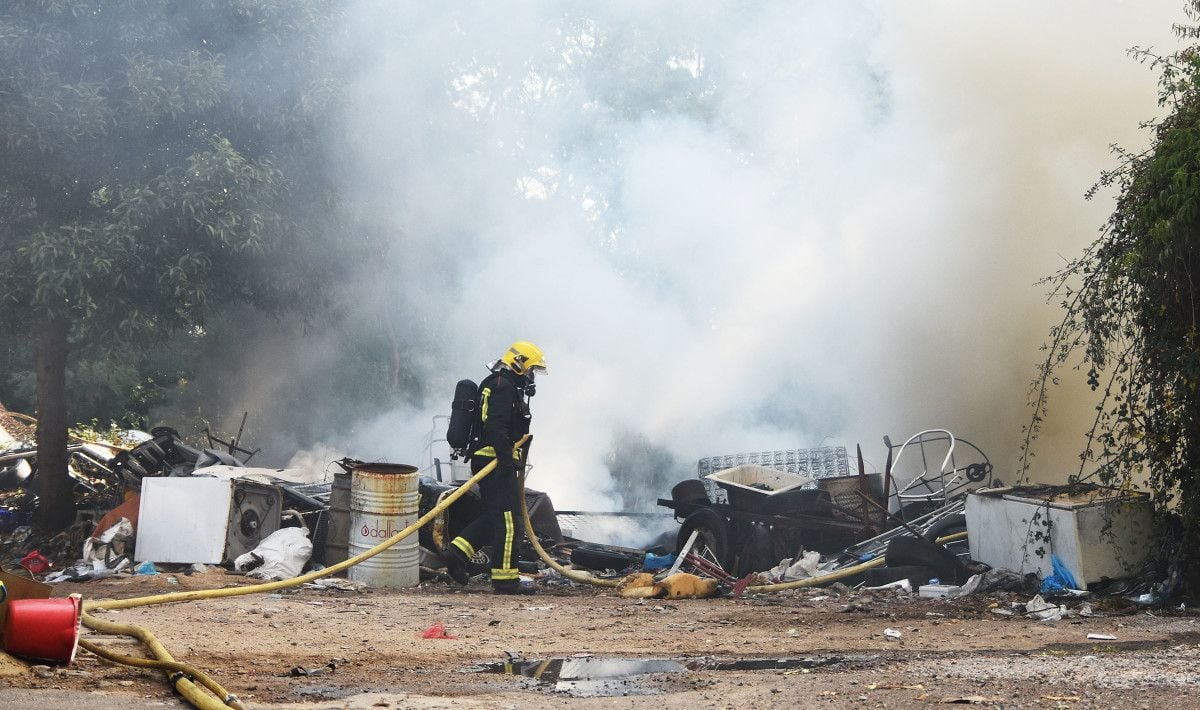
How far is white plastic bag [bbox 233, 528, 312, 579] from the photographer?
7.87 metres

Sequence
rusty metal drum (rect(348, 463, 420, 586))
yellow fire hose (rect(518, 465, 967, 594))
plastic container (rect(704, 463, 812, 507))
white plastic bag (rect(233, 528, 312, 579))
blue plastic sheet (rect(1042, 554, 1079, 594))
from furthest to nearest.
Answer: plastic container (rect(704, 463, 812, 507)) < white plastic bag (rect(233, 528, 312, 579)) < rusty metal drum (rect(348, 463, 420, 586)) < yellow fire hose (rect(518, 465, 967, 594)) < blue plastic sheet (rect(1042, 554, 1079, 594))

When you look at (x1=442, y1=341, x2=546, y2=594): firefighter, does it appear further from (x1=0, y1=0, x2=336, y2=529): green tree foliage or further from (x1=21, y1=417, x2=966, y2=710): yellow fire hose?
(x1=0, y1=0, x2=336, y2=529): green tree foliage

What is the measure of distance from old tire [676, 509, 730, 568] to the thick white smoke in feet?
12.3

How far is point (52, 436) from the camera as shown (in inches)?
384

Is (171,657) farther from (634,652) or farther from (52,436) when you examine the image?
(52,436)

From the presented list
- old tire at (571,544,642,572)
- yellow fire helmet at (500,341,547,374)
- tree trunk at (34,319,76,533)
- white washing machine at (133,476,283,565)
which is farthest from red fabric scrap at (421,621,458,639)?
A: tree trunk at (34,319,76,533)

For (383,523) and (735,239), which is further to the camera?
(735,239)

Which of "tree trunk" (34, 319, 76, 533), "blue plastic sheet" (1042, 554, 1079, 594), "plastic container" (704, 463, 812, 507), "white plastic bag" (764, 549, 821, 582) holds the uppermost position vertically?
"tree trunk" (34, 319, 76, 533)

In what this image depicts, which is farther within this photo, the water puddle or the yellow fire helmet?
the yellow fire helmet

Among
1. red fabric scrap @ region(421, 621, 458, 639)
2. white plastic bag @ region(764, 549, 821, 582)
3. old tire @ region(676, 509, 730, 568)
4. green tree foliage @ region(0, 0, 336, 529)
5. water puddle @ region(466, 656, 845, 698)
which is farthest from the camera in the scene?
green tree foliage @ region(0, 0, 336, 529)

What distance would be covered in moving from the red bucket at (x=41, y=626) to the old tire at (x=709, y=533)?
5268 mm

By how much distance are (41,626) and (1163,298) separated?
6.09 meters

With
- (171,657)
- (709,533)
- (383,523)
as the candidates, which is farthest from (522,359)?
(171,657)

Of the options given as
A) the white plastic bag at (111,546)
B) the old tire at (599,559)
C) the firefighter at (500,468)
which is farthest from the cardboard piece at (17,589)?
the old tire at (599,559)
